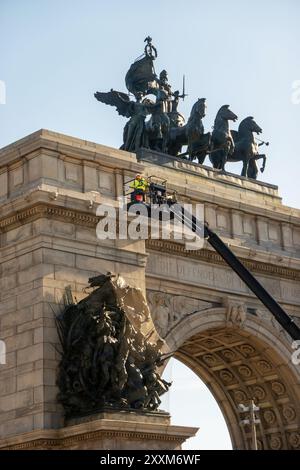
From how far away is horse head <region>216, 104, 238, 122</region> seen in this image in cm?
3921

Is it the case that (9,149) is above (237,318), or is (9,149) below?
above

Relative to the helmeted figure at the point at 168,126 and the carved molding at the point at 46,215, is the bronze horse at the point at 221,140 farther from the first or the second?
the carved molding at the point at 46,215

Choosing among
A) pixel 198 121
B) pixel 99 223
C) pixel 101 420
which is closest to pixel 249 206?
pixel 198 121

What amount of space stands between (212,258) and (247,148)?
589cm

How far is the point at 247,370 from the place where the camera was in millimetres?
38250

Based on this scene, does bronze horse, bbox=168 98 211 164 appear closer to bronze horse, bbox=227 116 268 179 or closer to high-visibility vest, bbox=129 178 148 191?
bronze horse, bbox=227 116 268 179

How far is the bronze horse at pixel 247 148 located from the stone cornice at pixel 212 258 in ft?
13.1

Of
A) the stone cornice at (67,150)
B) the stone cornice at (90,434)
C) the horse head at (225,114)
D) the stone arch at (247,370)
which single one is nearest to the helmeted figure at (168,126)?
the horse head at (225,114)

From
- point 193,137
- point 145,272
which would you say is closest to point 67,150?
point 145,272

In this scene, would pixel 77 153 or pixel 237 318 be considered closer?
pixel 77 153

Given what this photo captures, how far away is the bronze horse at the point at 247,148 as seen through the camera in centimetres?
4000

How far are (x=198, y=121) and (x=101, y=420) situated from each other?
12606 millimetres
